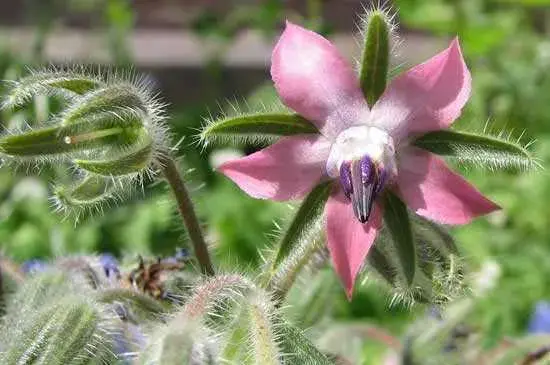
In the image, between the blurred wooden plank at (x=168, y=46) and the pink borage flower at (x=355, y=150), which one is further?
the blurred wooden plank at (x=168, y=46)

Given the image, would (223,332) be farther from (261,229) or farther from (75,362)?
(261,229)

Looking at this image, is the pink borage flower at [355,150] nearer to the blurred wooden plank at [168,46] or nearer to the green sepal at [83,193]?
the green sepal at [83,193]

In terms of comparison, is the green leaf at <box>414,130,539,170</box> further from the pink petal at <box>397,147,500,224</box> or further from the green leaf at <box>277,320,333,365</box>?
the green leaf at <box>277,320,333,365</box>

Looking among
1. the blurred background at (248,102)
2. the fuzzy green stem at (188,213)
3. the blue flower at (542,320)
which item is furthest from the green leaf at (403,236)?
the blue flower at (542,320)

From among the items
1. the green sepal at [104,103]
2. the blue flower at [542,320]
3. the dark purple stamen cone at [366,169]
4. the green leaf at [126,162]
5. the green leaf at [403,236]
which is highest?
the green sepal at [104,103]

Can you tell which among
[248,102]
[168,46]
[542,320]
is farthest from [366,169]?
[168,46]

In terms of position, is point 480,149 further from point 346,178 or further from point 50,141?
point 50,141

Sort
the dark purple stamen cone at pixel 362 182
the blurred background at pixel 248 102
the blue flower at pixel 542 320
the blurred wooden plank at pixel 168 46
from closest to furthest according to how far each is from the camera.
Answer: the dark purple stamen cone at pixel 362 182, the blue flower at pixel 542 320, the blurred background at pixel 248 102, the blurred wooden plank at pixel 168 46
